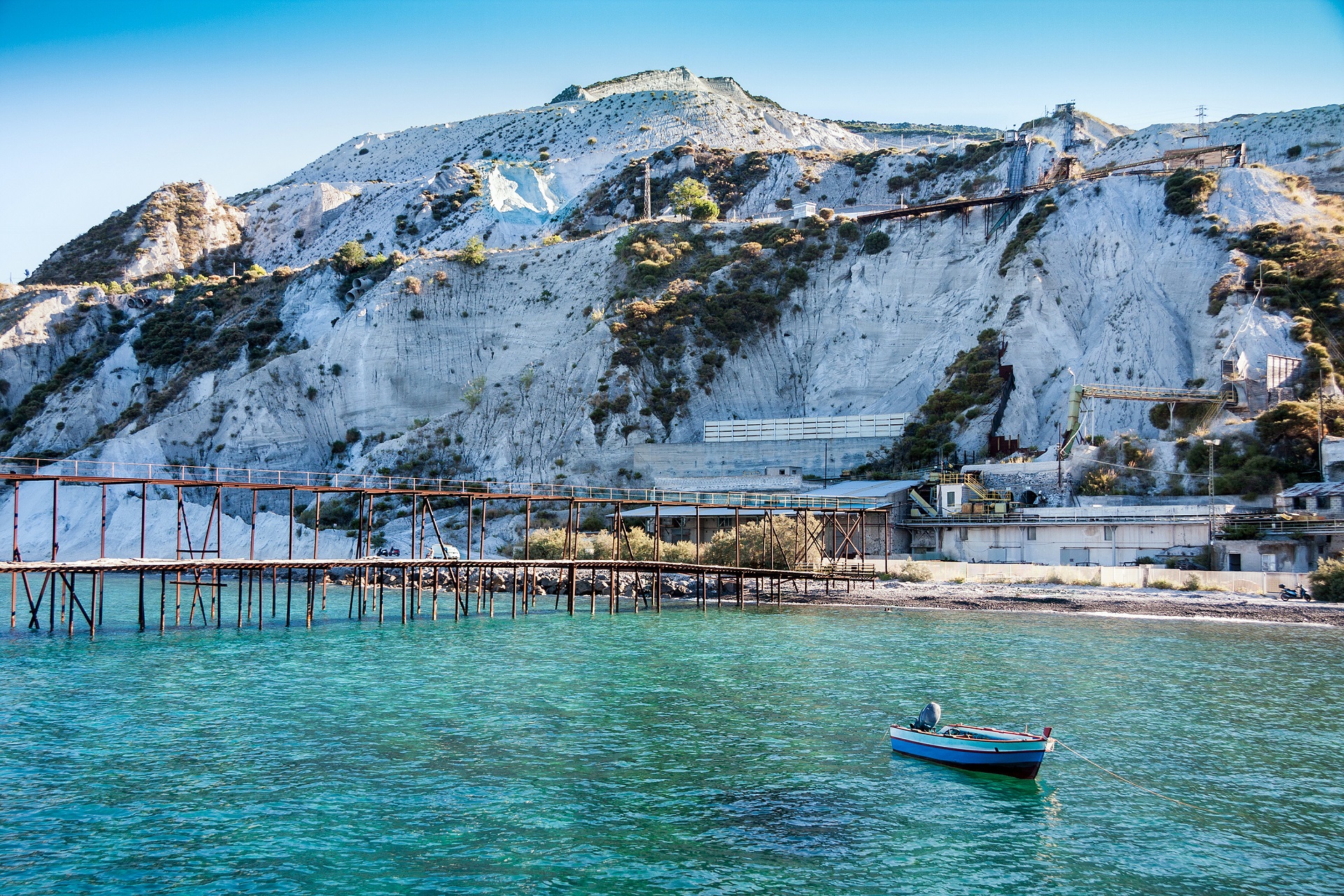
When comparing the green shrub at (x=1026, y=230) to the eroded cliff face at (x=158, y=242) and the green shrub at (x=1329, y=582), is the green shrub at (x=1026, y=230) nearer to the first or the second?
the green shrub at (x=1329, y=582)

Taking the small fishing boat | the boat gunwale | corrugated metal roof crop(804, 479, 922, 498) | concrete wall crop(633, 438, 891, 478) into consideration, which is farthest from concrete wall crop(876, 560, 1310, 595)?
the small fishing boat

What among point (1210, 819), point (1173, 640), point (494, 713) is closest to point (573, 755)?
point (494, 713)

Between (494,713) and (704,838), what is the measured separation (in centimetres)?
1033

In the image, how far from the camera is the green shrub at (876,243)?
3509 inches

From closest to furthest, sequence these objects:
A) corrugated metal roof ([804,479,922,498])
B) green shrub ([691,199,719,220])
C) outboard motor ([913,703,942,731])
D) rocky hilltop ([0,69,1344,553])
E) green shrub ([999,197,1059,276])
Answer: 1. outboard motor ([913,703,942,731])
2. corrugated metal roof ([804,479,922,498])
3. rocky hilltop ([0,69,1344,553])
4. green shrub ([999,197,1059,276])
5. green shrub ([691,199,719,220])

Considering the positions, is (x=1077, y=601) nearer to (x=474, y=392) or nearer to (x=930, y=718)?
(x=930, y=718)

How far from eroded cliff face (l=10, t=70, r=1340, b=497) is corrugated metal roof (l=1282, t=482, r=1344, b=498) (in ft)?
45.6

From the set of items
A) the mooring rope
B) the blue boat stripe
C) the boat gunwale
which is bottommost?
the mooring rope

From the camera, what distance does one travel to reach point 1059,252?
79.4 meters

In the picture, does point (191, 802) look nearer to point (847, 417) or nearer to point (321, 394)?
point (847, 417)

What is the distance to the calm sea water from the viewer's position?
17.4 m

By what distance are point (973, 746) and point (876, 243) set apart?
233 feet

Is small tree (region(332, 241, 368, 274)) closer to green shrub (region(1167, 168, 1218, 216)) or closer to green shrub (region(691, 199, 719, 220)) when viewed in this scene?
green shrub (region(691, 199, 719, 220))

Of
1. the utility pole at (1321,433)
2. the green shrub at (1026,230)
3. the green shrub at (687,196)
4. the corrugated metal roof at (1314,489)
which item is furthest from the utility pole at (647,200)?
the corrugated metal roof at (1314,489)
